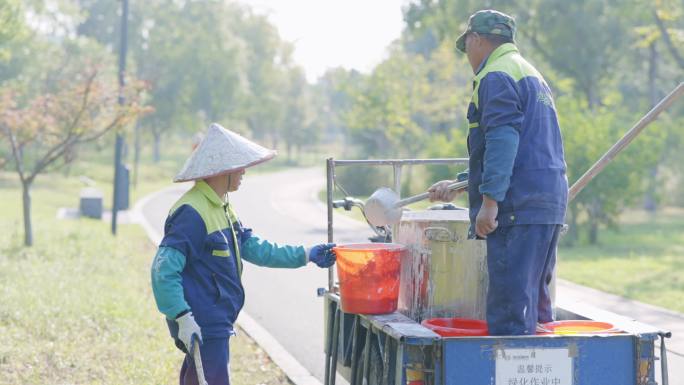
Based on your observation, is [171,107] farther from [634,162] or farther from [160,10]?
[634,162]

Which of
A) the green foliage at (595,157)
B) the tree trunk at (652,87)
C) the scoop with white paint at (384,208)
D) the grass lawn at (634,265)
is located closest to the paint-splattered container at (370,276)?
the scoop with white paint at (384,208)

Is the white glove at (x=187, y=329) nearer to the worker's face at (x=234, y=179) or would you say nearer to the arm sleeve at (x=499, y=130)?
the worker's face at (x=234, y=179)

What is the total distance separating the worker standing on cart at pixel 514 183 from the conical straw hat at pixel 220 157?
1122mm

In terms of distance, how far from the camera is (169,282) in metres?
4.66

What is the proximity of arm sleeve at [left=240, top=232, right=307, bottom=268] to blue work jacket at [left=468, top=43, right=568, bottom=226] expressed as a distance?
1.11 metres

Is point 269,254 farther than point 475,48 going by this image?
Yes

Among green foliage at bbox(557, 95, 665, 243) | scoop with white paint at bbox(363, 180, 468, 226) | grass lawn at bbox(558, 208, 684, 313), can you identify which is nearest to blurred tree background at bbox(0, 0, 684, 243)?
green foliage at bbox(557, 95, 665, 243)

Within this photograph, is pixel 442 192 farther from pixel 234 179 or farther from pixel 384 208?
pixel 234 179

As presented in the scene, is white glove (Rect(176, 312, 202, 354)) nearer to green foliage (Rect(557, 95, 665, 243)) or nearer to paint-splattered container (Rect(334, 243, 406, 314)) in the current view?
paint-splattered container (Rect(334, 243, 406, 314))

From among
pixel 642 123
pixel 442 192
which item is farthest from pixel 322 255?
pixel 642 123

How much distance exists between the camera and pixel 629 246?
65.5 feet

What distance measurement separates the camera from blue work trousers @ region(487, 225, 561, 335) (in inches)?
178

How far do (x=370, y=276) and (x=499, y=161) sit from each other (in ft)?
3.35

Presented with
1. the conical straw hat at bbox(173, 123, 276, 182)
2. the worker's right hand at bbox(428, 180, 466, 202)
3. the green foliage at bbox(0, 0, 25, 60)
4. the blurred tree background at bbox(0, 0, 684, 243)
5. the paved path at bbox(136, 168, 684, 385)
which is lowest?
the paved path at bbox(136, 168, 684, 385)
